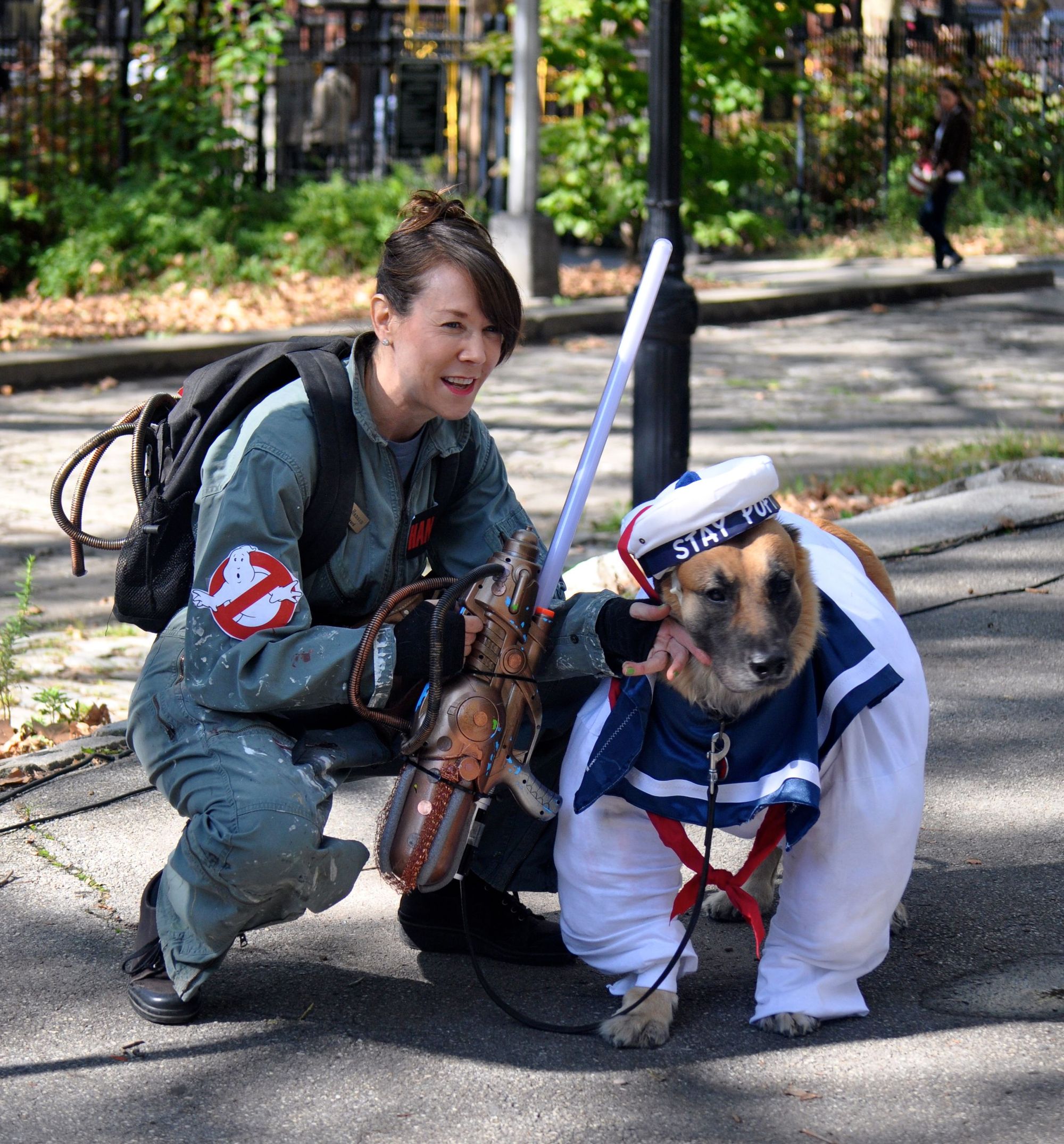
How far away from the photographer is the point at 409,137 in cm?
1513

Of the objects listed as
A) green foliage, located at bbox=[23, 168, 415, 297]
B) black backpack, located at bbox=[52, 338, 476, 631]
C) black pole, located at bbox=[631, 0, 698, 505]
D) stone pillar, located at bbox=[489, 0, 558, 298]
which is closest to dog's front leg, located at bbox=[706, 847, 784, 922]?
black backpack, located at bbox=[52, 338, 476, 631]

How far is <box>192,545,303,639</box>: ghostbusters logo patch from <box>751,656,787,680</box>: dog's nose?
2.92ft

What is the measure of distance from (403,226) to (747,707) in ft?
4.00

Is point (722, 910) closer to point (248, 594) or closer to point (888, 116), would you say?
point (248, 594)

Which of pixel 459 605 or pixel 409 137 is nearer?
pixel 459 605

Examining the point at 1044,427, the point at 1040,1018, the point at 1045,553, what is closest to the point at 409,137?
the point at 1044,427

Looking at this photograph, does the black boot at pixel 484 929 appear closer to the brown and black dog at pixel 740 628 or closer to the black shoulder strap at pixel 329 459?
the brown and black dog at pixel 740 628

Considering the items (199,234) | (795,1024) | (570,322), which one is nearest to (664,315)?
(795,1024)

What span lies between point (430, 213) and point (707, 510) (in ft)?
2.91

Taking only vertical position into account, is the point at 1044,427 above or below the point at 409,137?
below

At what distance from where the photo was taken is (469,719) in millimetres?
2758

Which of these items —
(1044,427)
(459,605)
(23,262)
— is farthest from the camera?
(23,262)

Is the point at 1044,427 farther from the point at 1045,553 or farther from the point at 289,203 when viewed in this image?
the point at 289,203

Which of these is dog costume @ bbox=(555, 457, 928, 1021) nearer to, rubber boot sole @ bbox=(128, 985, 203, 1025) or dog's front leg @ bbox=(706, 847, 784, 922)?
dog's front leg @ bbox=(706, 847, 784, 922)
